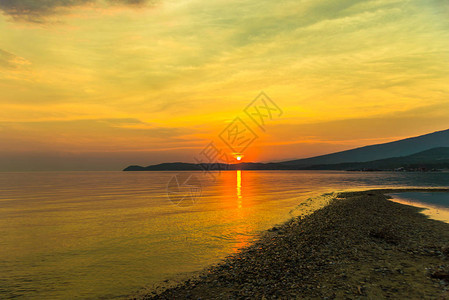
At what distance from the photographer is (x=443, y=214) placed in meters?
29.7

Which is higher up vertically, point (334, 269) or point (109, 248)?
point (334, 269)

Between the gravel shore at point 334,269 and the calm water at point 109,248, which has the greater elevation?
the gravel shore at point 334,269

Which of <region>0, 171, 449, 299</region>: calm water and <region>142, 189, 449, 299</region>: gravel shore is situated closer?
<region>142, 189, 449, 299</region>: gravel shore

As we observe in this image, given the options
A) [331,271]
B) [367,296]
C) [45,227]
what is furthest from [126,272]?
[45,227]

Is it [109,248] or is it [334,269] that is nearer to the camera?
[334,269]

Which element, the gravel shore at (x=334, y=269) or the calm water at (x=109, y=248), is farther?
the calm water at (x=109, y=248)

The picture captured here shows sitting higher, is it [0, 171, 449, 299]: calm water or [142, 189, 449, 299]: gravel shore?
[142, 189, 449, 299]: gravel shore

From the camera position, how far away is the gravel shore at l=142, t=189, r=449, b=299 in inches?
413

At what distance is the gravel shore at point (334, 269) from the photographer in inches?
413

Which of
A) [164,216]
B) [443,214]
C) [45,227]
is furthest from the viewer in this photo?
[164,216]

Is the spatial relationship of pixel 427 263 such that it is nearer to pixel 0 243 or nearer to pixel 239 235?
pixel 239 235

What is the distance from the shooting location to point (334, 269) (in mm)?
12688

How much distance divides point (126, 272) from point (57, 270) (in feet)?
14.8

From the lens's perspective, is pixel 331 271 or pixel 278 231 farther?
pixel 278 231
